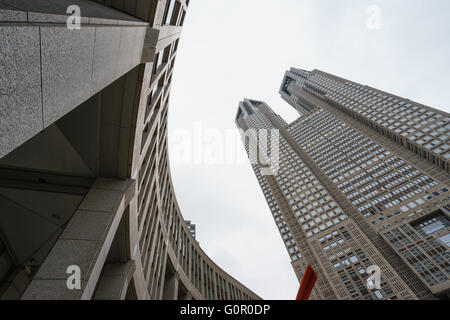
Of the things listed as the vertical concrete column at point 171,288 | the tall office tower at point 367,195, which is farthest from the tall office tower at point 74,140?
the tall office tower at point 367,195

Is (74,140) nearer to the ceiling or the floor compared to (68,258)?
nearer to the ceiling

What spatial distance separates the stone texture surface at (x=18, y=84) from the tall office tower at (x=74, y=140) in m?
0.01

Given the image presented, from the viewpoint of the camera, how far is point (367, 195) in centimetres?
5741

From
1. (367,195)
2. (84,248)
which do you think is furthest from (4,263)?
(367,195)

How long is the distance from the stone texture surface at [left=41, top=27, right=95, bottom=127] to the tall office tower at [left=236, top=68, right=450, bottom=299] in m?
51.9

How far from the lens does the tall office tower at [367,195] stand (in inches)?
1677

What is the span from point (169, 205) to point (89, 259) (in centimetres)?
2032

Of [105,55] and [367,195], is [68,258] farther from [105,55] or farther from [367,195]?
[367,195]

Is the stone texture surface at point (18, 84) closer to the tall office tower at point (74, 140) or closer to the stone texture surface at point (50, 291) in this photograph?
the tall office tower at point (74, 140)

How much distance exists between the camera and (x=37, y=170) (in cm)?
880

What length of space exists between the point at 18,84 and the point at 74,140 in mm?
6740

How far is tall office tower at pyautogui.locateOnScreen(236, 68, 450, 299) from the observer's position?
42.6m

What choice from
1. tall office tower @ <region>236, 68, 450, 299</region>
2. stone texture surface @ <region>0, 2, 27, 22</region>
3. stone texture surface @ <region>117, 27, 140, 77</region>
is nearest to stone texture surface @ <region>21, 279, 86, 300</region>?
stone texture surface @ <region>117, 27, 140, 77</region>

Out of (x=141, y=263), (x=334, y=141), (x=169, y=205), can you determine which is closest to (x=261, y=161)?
(x=334, y=141)
